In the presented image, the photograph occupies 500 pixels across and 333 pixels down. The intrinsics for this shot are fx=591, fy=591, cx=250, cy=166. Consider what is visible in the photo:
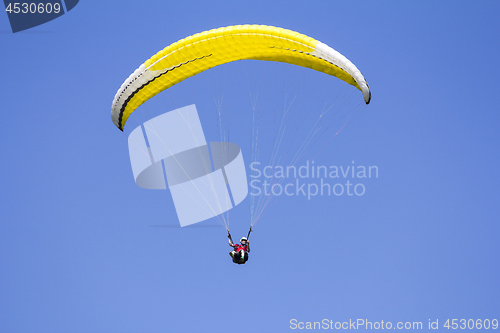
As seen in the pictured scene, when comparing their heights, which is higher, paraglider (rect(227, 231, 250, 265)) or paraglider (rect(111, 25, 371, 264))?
paraglider (rect(111, 25, 371, 264))

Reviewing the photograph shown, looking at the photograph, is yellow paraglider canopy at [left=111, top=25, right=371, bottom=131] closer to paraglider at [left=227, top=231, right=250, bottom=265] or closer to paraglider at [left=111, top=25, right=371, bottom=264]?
paraglider at [left=111, top=25, right=371, bottom=264]

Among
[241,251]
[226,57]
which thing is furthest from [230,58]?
[241,251]

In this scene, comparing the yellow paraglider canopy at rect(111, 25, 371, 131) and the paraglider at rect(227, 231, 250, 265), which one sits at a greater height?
the yellow paraglider canopy at rect(111, 25, 371, 131)

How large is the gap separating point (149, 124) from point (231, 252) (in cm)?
564

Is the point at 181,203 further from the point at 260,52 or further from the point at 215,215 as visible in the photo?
the point at 260,52

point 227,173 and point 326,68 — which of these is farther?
Result: point 227,173

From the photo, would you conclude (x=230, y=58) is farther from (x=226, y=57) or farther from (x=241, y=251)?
(x=241, y=251)

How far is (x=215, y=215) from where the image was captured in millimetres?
Answer: 14875

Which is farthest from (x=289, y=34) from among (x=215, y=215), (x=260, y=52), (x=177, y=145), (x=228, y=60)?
(x=177, y=145)

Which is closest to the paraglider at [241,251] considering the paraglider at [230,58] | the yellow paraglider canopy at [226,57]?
the paraglider at [230,58]

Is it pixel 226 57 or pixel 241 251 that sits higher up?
pixel 226 57

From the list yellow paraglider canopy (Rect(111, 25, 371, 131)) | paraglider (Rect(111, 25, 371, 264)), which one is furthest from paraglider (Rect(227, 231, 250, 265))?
yellow paraglider canopy (Rect(111, 25, 371, 131))

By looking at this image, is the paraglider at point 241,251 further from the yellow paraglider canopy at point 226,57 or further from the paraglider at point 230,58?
the yellow paraglider canopy at point 226,57

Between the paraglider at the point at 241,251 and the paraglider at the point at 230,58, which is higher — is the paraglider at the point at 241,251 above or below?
below
